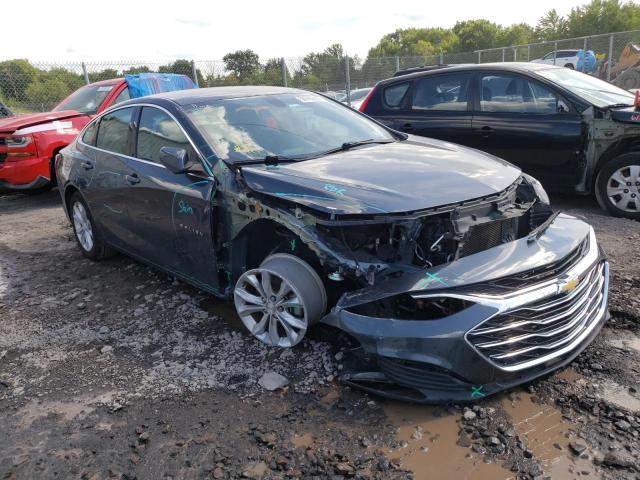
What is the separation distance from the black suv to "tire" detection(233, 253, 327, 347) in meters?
3.84

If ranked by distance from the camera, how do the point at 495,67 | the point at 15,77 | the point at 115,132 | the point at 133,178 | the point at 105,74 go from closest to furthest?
the point at 133,178 < the point at 115,132 < the point at 495,67 < the point at 15,77 < the point at 105,74

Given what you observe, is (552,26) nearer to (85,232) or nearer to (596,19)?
(596,19)

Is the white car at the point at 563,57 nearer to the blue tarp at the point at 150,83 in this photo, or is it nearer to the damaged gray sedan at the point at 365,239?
the blue tarp at the point at 150,83

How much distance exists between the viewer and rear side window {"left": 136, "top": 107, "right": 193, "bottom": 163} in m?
3.81

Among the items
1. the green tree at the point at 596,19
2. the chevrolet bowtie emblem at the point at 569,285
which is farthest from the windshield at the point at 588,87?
the green tree at the point at 596,19

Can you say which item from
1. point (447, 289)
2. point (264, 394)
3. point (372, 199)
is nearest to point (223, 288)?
point (264, 394)

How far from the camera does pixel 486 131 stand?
6.18 m

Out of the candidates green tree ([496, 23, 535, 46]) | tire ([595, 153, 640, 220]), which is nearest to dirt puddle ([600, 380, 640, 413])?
tire ([595, 153, 640, 220])

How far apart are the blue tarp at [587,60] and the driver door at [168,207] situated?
761 inches

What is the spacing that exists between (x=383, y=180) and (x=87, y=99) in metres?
7.62

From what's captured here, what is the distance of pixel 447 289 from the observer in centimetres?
256

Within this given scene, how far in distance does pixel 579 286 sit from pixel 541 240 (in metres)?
0.31

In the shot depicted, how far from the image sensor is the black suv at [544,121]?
214 inches

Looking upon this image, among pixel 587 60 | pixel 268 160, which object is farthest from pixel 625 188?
pixel 587 60
